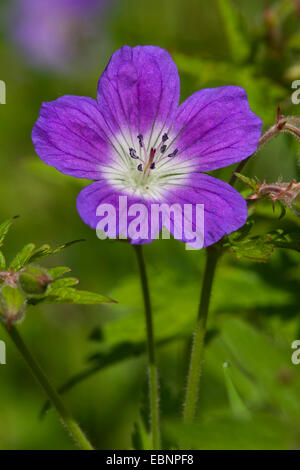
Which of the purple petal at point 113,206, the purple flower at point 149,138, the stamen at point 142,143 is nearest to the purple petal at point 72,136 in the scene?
the purple flower at point 149,138

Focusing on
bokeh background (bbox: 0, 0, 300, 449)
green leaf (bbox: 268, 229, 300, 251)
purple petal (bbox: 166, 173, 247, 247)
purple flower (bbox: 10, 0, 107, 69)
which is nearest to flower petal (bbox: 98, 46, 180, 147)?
purple petal (bbox: 166, 173, 247, 247)

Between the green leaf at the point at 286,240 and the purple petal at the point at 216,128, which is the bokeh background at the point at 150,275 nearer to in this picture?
the green leaf at the point at 286,240

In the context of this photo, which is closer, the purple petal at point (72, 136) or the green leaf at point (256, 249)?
the green leaf at point (256, 249)

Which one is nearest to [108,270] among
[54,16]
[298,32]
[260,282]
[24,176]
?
[24,176]

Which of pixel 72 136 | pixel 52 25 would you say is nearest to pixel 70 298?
pixel 72 136

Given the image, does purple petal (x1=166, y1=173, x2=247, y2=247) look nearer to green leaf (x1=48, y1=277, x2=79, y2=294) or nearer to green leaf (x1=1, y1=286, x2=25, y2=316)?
green leaf (x1=48, y1=277, x2=79, y2=294)

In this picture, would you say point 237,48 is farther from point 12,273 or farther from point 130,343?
point 12,273
